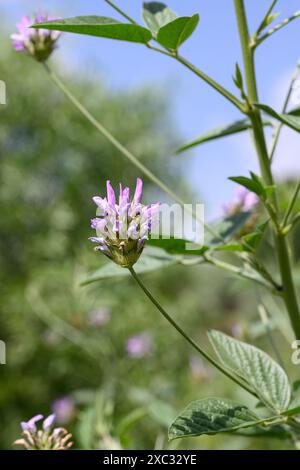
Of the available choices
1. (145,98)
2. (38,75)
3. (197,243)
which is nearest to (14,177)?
(38,75)

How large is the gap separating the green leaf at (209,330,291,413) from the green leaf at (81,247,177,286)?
103 mm

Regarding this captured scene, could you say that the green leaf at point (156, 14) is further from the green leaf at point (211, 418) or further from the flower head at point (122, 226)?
the green leaf at point (211, 418)

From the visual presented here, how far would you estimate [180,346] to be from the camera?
14.3 feet

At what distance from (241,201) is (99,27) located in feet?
1.05

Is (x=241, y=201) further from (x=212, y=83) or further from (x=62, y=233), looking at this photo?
(x=62, y=233)

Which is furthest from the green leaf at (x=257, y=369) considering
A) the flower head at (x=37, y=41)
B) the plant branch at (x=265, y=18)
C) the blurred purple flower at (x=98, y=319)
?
the blurred purple flower at (x=98, y=319)

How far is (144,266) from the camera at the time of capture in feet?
1.88

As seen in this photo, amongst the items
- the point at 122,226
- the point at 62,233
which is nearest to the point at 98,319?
the point at 122,226

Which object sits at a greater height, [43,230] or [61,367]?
[43,230]

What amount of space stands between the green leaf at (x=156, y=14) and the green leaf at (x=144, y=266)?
8.0 inches

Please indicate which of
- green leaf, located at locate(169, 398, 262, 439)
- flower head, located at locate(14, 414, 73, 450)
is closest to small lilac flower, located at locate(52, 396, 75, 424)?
flower head, located at locate(14, 414, 73, 450)

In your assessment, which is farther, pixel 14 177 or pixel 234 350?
pixel 14 177

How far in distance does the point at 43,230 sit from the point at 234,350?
4433 mm
